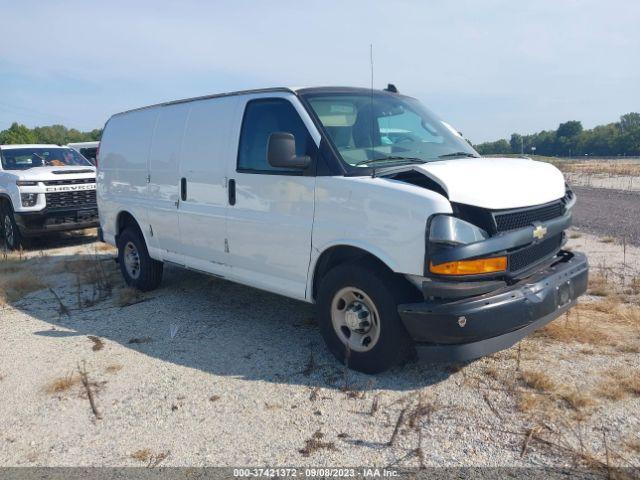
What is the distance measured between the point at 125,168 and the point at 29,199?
4271 mm

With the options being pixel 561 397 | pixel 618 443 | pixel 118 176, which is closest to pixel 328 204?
pixel 561 397

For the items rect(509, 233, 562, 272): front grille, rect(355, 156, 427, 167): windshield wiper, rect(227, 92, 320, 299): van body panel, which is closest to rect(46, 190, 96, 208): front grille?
rect(227, 92, 320, 299): van body panel

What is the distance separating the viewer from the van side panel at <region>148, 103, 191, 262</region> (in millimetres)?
5949

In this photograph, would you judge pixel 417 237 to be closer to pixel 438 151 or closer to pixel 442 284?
pixel 442 284

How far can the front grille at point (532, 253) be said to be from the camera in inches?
152

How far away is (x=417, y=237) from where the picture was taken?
11.9 ft

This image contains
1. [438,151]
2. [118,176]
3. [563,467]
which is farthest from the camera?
[118,176]

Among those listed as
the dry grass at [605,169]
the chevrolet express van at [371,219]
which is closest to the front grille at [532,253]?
the chevrolet express van at [371,219]

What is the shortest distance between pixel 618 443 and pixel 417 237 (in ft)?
5.41

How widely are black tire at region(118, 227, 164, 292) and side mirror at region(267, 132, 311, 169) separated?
3.15m

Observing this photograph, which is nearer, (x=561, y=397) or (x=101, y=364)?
(x=561, y=397)

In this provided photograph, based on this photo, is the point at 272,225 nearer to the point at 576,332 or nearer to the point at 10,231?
the point at 576,332

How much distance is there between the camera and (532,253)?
4.08 metres

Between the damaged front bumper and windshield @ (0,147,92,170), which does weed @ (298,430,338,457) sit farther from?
windshield @ (0,147,92,170)
